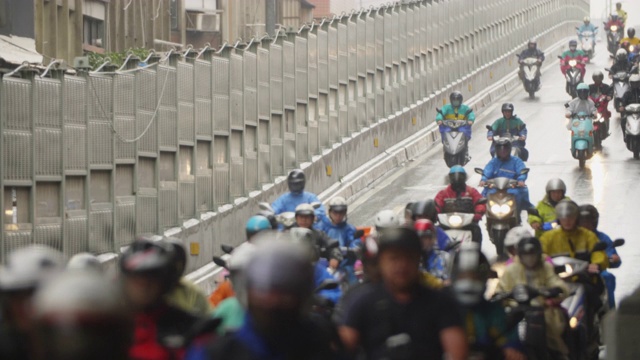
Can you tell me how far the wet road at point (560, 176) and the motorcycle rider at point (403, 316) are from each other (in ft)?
38.8

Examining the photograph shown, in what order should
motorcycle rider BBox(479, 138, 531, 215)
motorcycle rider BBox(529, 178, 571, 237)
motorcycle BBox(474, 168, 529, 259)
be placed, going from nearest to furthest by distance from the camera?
motorcycle rider BBox(529, 178, 571, 237)
motorcycle BBox(474, 168, 529, 259)
motorcycle rider BBox(479, 138, 531, 215)

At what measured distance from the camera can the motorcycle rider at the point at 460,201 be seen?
20.4m

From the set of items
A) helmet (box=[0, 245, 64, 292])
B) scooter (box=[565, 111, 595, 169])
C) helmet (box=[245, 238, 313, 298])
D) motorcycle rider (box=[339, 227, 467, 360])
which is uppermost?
helmet (box=[245, 238, 313, 298])

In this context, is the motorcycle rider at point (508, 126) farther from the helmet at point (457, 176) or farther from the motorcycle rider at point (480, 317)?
the motorcycle rider at point (480, 317)

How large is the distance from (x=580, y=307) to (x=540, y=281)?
2.37 ft

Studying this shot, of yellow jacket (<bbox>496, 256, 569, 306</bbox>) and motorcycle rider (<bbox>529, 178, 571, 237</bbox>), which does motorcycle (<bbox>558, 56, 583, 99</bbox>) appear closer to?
motorcycle rider (<bbox>529, 178, 571, 237</bbox>)

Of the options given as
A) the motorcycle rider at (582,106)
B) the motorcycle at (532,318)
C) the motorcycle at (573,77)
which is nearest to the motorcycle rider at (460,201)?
the motorcycle at (532,318)

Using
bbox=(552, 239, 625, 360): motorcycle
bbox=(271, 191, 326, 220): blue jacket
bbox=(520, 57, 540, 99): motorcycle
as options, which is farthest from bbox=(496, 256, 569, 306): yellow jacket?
bbox=(520, 57, 540, 99): motorcycle

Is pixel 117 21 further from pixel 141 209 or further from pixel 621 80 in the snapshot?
pixel 141 209

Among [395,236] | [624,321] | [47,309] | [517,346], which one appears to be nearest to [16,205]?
Result: [517,346]

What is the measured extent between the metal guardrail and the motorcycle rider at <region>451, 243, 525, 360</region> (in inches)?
286

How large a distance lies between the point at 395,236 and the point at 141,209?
13010 mm

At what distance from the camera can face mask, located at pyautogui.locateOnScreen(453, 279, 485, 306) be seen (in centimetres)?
938

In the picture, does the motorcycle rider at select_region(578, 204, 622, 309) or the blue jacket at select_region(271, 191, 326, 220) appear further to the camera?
the blue jacket at select_region(271, 191, 326, 220)
